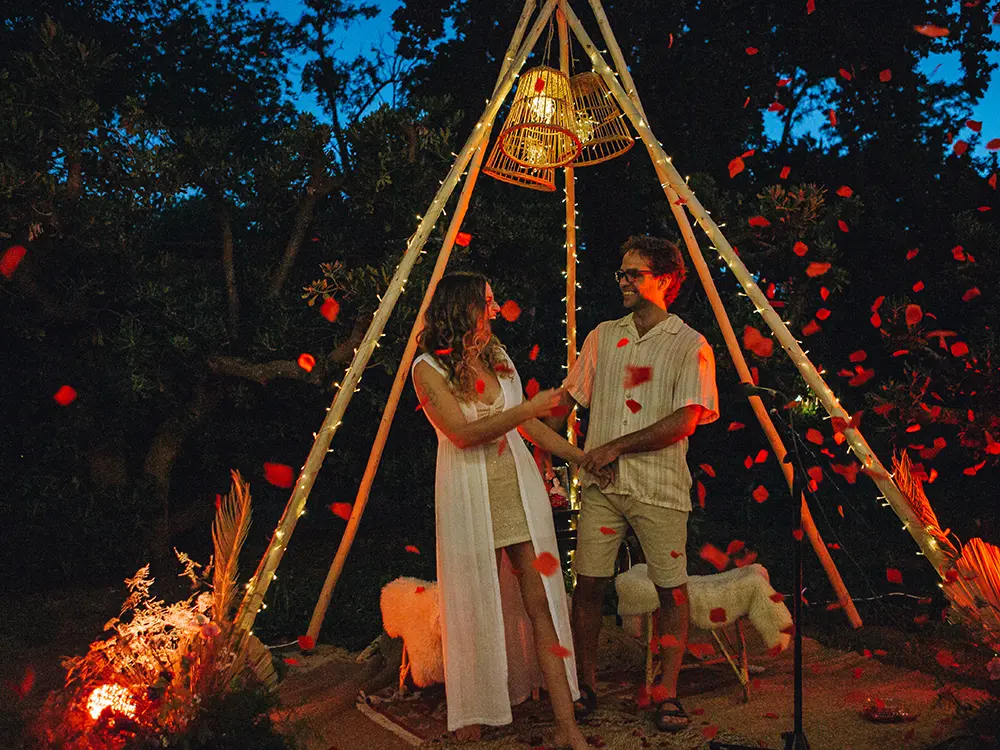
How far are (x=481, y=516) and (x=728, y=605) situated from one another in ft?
4.12

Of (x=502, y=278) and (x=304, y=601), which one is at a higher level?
(x=502, y=278)

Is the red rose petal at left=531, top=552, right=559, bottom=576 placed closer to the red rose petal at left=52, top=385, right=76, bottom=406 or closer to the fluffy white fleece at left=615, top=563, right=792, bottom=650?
the fluffy white fleece at left=615, top=563, right=792, bottom=650

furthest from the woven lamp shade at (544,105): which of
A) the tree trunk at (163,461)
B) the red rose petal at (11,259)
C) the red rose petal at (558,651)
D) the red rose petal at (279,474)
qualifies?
the red rose petal at (279,474)

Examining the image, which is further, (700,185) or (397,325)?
(700,185)

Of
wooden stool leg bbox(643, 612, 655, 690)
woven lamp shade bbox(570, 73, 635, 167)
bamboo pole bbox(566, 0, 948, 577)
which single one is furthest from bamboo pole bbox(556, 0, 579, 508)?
wooden stool leg bbox(643, 612, 655, 690)

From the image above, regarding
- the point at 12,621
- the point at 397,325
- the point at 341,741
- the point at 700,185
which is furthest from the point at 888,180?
the point at 12,621

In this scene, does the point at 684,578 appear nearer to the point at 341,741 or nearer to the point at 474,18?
the point at 341,741

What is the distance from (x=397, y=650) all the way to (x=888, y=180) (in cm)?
653

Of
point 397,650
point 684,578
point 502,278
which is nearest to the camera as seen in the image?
point 684,578

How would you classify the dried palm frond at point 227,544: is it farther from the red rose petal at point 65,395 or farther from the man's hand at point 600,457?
the red rose petal at point 65,395

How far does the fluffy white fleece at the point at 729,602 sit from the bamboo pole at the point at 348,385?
1466mm

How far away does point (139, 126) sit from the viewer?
5691 mm

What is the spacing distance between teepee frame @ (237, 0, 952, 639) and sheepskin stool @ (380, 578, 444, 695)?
22.3 inches

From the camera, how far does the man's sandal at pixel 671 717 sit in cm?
373
